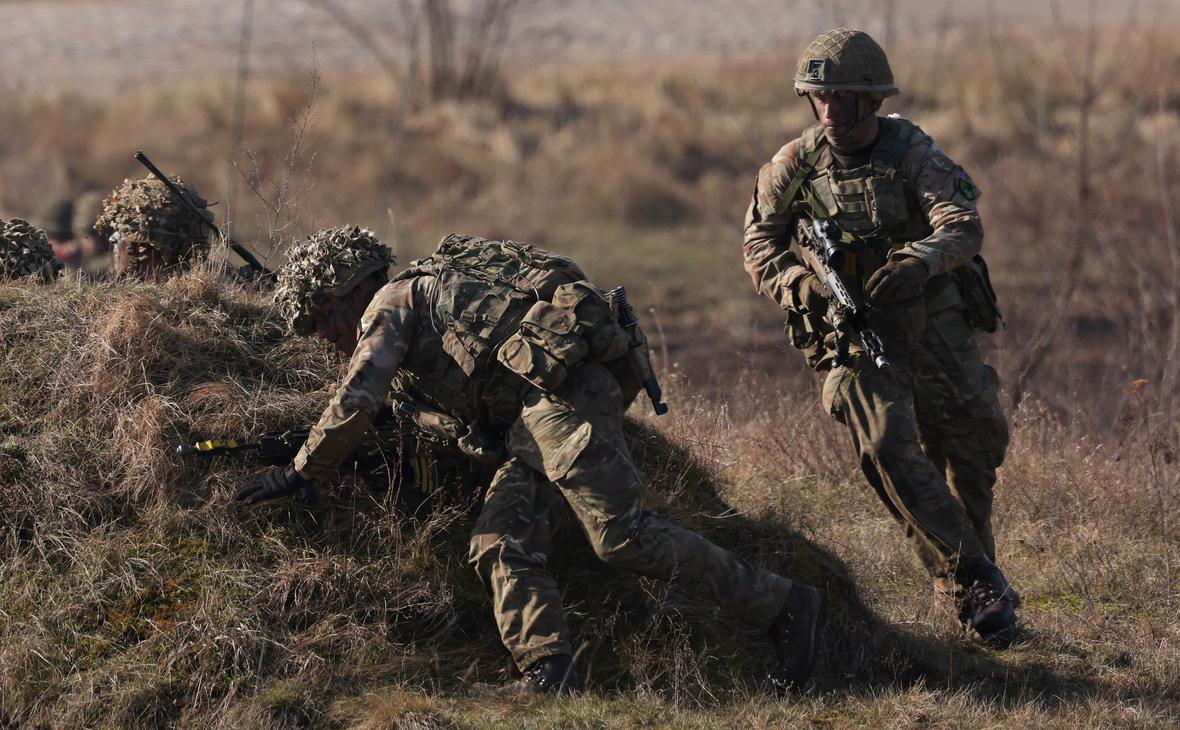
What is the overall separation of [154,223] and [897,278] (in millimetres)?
3602

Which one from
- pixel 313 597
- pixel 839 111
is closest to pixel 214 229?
pixel 313 597

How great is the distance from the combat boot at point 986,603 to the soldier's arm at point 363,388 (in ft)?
7.98

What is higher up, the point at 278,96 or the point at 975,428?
the point at 975,428

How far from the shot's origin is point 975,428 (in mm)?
6191

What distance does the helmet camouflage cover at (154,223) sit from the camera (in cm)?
720

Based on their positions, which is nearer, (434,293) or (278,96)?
(434,293)

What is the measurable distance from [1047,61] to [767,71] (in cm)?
548

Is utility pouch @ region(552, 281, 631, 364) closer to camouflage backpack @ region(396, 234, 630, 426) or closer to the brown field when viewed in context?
camouflage backpack @ region(396, 234, 630, 426)

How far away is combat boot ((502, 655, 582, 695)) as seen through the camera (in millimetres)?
5307

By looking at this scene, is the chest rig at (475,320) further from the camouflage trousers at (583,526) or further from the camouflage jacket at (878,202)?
the camouflage jacket at (878,202)

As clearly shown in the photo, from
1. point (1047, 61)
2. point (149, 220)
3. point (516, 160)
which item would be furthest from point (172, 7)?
point (149, 220)

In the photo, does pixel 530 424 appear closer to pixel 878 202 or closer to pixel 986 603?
pixel 878 202

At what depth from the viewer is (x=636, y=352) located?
5594 millimetres

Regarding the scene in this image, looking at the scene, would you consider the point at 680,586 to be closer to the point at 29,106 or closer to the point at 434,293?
the point at 434,293
